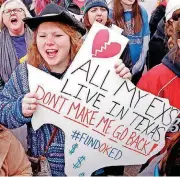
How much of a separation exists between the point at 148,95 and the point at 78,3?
2.56m

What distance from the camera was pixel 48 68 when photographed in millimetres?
2176

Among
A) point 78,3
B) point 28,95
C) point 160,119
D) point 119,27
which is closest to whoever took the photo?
point 28,95

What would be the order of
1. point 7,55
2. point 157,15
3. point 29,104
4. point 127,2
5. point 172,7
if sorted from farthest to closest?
point 157,15 < point 127,2 < point 7,55 < point 172,7 < point 29,104

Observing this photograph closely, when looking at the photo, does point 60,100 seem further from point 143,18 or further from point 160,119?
point 143,18

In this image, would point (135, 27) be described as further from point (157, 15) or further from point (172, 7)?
point (172, 7)

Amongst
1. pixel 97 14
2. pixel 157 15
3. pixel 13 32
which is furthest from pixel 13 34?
pixel 157 15

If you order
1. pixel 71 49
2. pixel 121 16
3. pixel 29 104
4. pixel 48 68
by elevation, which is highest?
pixel 121 16

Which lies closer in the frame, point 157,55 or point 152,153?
point 152,153

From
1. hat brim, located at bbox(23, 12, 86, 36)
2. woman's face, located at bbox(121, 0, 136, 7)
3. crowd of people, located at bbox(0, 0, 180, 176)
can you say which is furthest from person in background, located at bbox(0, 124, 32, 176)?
woman's face, located at bbox(121, 0, 136, 7)

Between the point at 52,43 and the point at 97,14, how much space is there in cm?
→ 161

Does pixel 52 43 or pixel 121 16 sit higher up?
pixel 121 16

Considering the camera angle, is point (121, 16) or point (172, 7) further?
point (121, 16)

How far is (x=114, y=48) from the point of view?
81.8 inches

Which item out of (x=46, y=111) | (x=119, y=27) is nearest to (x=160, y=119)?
(x=46, y=111)
